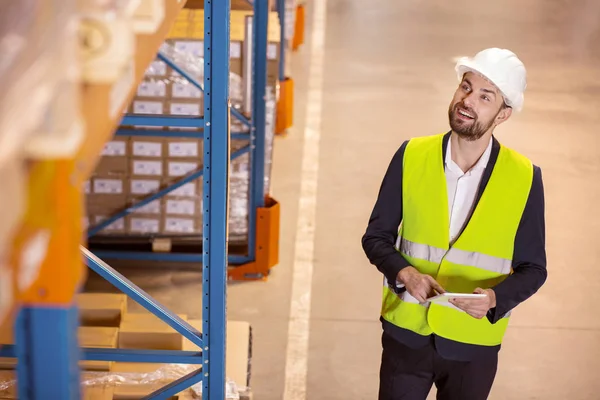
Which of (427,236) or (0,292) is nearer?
(0,292)

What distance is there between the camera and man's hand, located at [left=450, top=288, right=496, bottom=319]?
4.20m

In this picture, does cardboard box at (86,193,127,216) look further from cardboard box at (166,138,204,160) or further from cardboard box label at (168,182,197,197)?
cardboard box at (166,138,204,160)

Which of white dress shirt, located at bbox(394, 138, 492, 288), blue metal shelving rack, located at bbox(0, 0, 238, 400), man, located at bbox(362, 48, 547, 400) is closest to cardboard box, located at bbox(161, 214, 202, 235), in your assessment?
blue metal shelving rack, located at bbox(0, 0, 238, 400)

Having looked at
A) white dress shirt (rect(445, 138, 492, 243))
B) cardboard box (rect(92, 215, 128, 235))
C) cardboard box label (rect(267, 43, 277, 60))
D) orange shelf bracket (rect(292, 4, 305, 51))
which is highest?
orange shelf bracket (rect(292, 4, 305, 51))

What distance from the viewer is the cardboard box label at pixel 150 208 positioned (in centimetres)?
808

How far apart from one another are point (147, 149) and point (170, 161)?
224mm

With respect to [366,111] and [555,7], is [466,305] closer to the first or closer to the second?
[366,111]

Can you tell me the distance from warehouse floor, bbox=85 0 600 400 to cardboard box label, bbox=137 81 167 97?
5.50 feet

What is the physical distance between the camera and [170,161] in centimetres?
791

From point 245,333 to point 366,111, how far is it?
639 centimetres

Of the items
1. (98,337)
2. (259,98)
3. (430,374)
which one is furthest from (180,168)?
(430,374)

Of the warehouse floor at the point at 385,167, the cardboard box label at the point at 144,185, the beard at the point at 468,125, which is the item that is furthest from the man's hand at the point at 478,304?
the cardboard box label at the point at 144,185

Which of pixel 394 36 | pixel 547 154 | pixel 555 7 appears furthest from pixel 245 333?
pixel 555 7

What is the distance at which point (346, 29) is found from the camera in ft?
52.9
